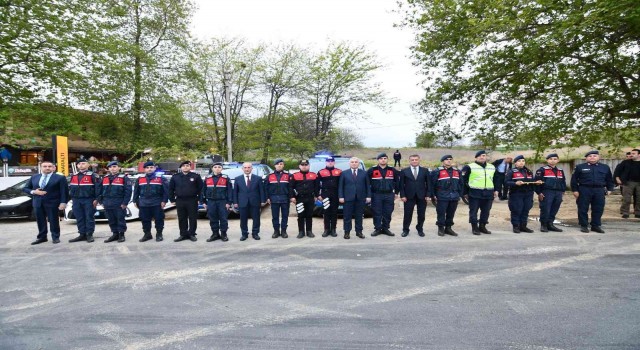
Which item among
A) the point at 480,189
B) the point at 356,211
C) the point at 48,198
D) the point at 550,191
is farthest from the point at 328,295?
the point at 48,198

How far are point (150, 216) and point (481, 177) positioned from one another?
749 centimetres

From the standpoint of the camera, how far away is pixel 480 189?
7.75 m

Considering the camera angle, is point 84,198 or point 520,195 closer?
point 84,198

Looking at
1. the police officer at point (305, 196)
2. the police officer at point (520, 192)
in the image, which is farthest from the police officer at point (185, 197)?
the police officer at point (520, 192)

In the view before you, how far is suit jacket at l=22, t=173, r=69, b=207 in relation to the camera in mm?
7434

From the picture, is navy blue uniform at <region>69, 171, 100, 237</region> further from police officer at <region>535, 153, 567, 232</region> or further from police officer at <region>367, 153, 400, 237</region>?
police officer at <region>535, 153, 567, 232</region>

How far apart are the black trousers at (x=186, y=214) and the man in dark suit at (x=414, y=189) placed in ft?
15.2

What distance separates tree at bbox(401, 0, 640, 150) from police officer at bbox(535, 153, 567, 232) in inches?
132

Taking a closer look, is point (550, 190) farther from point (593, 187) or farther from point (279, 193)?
point (279, 193)

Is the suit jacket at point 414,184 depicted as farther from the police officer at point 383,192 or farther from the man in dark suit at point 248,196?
the man in dark suit at point 248,196

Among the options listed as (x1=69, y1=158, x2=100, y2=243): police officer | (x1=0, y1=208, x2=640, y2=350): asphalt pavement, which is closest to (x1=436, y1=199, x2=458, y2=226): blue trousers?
(x1=0, y1=208, x2=640, y2=350): asphalt pavement

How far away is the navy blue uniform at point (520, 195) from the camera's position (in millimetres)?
7734

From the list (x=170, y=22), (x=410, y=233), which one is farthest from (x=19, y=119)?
(x=410, y=233)

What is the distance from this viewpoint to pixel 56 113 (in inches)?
654
